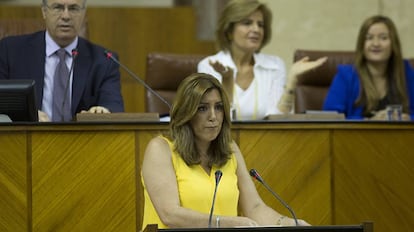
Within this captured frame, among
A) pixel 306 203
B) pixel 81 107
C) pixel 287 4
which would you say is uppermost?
pixel 287 4

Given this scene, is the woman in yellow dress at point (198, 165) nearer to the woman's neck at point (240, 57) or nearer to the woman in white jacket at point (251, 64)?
the woman in white jacket at point (251, 64)

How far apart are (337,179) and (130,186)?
3.03 ft

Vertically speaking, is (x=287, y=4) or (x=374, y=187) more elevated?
(x=287, y=4)

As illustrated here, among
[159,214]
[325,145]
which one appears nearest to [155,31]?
[325,145]

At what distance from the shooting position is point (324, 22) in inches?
307

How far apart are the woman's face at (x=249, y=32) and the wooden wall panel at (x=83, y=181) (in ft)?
4.87

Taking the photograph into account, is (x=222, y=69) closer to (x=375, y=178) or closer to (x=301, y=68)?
(x=301, y=68)

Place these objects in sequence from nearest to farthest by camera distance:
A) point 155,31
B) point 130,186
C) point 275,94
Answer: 1. point 130,186
2. point 275,94
3. point 155,31

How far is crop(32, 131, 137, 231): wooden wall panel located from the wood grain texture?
0.14 ft

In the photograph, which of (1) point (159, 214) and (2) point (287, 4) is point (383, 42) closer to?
(2) point (287, 4)

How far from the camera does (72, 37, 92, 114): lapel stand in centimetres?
550

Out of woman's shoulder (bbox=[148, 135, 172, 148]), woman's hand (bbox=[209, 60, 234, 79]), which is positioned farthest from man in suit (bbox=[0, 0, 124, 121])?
woman's shoulder (bbox=[148, 135, 172, 148])

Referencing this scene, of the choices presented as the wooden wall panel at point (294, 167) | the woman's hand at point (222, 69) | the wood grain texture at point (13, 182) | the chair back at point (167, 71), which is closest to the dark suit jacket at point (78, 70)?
the woman's hand at point (222, 69)

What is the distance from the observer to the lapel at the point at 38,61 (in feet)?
18.0
